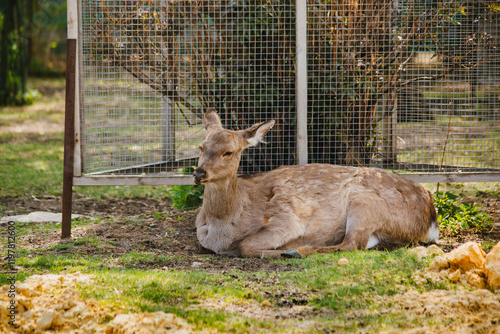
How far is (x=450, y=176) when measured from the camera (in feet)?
21.5

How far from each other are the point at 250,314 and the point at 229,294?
0.35 metres

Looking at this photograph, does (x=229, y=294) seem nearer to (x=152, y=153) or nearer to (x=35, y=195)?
(x=152, y=153)

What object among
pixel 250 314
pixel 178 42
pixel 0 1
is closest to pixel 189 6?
pixel 178 42

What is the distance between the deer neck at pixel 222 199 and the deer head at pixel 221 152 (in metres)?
0.08

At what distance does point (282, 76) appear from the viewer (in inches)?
268

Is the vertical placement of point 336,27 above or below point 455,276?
above

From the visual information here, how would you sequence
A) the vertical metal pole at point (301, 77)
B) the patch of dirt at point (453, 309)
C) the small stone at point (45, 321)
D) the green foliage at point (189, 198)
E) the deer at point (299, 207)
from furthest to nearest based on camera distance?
the green foliage at point (189, 198) < the vertical metal pole at point (301, 77) < the deer at point (299, 207) < the small stone at point (45, 321) < the patch of dirt at point (453, 309)

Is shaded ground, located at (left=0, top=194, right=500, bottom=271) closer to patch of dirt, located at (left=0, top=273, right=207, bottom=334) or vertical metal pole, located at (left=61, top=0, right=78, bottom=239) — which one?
vertical metal pole, located at (left=61, top=0, right=78, bottom=239)

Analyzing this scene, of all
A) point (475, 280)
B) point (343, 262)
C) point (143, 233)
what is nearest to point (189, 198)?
point (143, 233)

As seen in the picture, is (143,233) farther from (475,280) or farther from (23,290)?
(475,280)

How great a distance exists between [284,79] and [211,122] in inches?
47.8

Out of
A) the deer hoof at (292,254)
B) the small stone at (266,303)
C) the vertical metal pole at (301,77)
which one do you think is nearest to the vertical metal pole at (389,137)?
the vertical metal pole at (301,77)

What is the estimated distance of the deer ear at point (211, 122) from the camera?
19.6ft

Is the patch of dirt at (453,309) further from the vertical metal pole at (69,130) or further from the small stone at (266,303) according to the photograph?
the vertical metal pole at (69,130)
